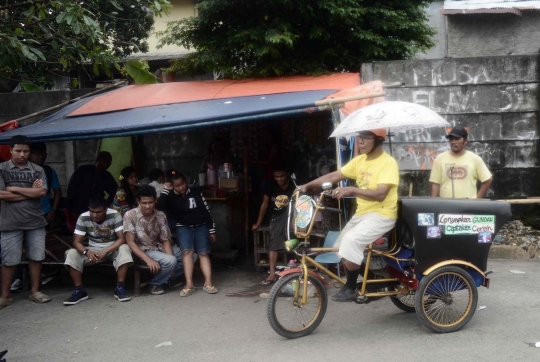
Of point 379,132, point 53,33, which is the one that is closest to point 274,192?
point 379,132

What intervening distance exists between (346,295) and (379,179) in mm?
1019

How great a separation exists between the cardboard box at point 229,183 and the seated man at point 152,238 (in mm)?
1567

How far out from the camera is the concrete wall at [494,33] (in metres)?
11.0

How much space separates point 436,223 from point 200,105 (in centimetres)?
326

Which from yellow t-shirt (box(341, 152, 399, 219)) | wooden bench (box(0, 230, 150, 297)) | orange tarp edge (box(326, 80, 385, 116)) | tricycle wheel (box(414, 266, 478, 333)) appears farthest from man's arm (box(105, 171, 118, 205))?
tricycle wheel (box(414, 266, 478, 333))

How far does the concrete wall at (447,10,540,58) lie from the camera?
36.0 ft

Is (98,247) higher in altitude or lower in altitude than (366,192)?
lower

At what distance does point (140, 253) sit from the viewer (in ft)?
21.8

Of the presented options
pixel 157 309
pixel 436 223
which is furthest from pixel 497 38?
pixel 157 309

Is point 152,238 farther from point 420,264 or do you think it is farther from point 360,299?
point 420,264

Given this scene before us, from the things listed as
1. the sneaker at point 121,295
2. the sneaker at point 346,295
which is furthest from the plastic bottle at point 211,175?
the sneaker at point 346,295

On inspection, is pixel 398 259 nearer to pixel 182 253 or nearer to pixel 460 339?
pixel 460 339

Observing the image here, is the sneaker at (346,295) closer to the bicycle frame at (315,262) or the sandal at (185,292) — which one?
the bicycle frame at (315,262)

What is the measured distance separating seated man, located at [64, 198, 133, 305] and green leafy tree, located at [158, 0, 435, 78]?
8.86 feet
